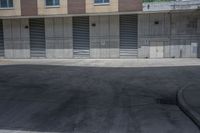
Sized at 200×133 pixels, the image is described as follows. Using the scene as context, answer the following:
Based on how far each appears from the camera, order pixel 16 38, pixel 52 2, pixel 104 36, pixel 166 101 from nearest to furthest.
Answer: pixel 166 101, pixel 104 36, pixel 52 2, pixel 16 38

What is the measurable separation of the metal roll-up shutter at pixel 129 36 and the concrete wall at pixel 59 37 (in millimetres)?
5745

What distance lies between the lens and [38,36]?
1156 inches

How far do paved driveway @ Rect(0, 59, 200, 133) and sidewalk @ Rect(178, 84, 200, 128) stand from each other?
0.17 m

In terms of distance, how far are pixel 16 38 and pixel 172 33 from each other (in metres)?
17.5

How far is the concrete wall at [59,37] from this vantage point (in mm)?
28562

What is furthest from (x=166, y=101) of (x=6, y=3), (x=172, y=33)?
(x=6, y=3)

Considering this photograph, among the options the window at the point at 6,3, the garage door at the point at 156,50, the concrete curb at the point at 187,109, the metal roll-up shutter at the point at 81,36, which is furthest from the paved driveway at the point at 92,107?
the window at the point at 6,3

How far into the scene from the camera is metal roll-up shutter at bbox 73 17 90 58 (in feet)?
92.8

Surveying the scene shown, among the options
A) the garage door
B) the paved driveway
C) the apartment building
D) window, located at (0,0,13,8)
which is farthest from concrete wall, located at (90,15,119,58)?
the paved driveway

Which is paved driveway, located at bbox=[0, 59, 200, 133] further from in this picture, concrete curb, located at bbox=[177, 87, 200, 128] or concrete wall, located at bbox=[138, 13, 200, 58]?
concrete wall, located at bbox=[138, 13, 200, 58]

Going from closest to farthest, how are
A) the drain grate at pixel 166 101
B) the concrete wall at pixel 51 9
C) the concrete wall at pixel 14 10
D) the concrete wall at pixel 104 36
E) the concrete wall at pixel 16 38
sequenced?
the drain grate at pixel 166 101, the concrete wall at pixel 104 36, the concrete wall at pixel 51 9, the concrete wall at pixel 14 10, the concrete wall at pixel 16 38

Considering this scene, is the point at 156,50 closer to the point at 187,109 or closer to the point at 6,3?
the point at 6,3

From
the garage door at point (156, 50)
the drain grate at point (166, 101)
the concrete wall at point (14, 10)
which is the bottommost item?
the drain grate at point (166, 101)

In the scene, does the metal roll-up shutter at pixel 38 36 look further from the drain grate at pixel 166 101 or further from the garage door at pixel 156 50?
the drain grate at pixel 166 101
